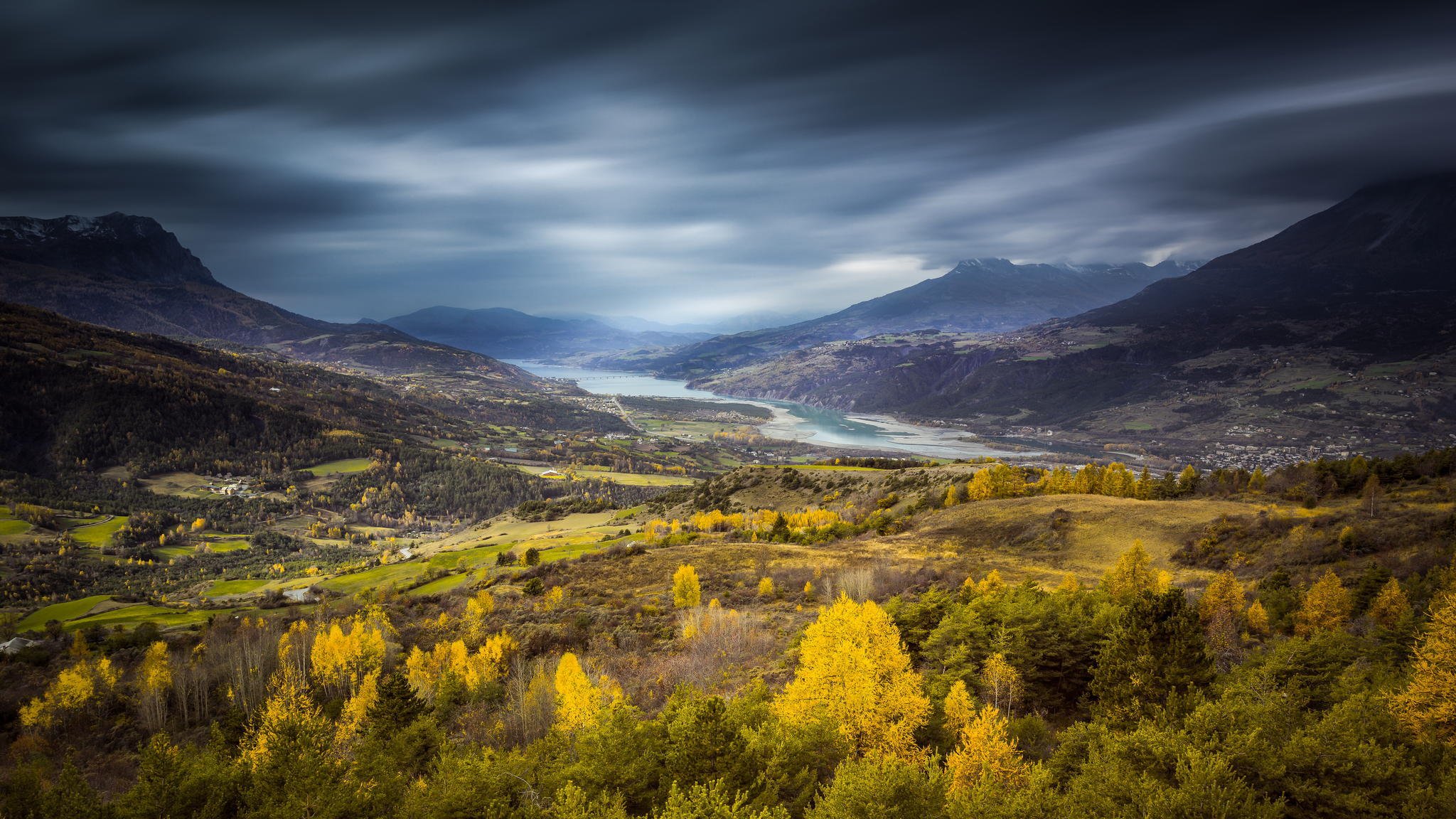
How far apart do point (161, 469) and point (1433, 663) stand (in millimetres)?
256581

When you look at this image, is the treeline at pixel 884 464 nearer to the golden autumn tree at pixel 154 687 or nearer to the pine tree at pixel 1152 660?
the pine tree at pixel 1152 660

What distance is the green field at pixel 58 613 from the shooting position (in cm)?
6781

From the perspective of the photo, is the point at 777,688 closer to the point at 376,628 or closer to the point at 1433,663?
the point at 1433,663

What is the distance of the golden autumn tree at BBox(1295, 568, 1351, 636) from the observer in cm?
2852

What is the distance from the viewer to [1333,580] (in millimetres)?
29438

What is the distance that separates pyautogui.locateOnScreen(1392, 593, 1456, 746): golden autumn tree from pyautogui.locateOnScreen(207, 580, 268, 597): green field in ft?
395

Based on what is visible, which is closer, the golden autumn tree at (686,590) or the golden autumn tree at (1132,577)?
the golden autumn tree at (1132,577)

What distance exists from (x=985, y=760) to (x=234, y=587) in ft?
389

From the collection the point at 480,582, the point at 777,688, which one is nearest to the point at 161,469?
the point at 480,582

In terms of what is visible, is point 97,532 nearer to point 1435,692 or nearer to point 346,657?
point 346,657

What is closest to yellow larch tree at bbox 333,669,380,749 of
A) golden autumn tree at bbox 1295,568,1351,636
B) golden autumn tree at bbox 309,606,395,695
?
golden autumn tree at bbox 309,606,395,695

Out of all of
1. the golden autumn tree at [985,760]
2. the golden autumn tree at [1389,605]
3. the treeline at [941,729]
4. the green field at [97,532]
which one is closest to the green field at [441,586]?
the treeline at [941,729]

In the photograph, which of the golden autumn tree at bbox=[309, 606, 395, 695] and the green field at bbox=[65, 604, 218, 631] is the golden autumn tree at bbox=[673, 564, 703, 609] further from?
the green field at bbox=[65, 604, 218, 631]

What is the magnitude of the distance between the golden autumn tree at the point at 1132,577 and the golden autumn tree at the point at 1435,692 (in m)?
15.4
